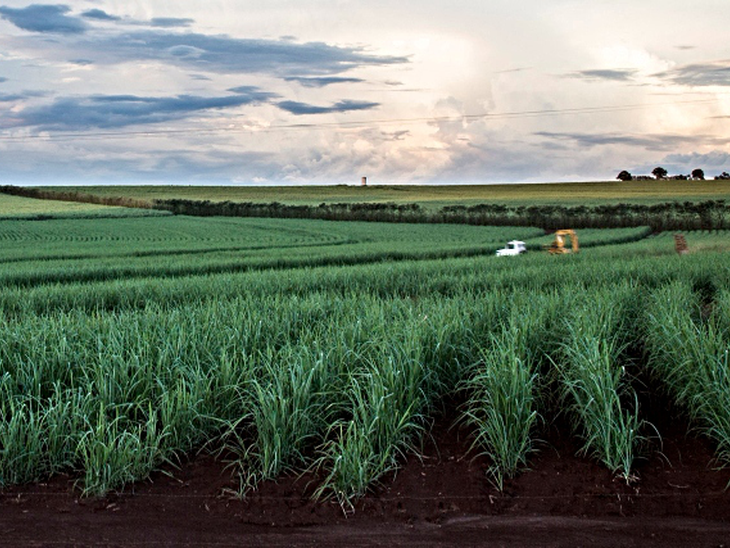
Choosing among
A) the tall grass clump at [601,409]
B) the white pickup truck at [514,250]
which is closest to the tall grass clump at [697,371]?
the tall grass clump at [601,409]

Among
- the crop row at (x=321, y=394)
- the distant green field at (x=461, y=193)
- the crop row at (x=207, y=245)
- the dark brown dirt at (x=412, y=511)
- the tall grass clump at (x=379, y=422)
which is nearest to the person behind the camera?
the dark brown dirt at (x=412, y=511)

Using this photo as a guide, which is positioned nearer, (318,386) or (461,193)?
(318,386)

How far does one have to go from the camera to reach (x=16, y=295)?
1477 centimetres

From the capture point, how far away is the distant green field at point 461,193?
77.1 meters

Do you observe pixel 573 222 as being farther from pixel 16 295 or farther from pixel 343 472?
pixel 343 472

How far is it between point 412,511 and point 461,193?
92955 mm

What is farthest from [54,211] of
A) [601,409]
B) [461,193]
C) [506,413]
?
[601,409]

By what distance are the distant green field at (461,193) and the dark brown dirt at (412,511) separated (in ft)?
221

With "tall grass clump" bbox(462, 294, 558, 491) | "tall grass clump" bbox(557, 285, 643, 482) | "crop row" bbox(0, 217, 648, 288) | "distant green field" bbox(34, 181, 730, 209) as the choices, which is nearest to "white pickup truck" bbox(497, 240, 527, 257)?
"crop row" bbox(0, 217, 648, 288)

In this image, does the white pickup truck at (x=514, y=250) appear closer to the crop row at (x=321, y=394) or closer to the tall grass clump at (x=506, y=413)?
the crop row at (x=321, y=394)

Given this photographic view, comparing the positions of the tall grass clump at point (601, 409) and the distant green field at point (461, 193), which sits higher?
the distant green field at point (461, 193)

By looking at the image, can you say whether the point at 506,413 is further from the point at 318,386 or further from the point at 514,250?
the point at 514,250

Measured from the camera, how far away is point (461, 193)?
96125 mm

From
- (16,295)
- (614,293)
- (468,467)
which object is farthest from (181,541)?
(16,295)
